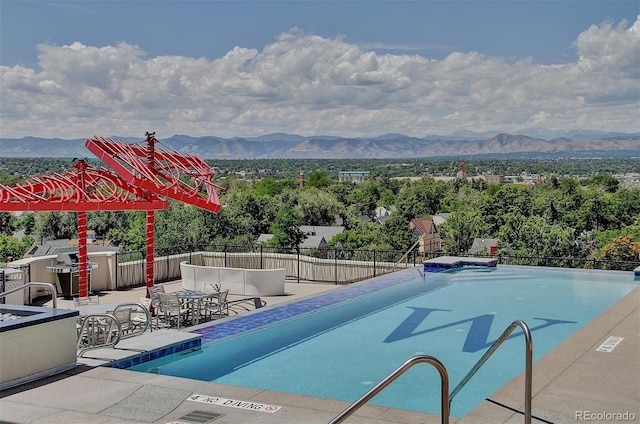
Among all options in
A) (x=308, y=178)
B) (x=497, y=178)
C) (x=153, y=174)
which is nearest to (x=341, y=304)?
(x=153, y=174)

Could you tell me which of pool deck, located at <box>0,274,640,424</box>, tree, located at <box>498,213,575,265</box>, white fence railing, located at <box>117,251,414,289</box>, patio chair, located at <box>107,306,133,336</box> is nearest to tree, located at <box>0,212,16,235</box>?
tree, located at <box>498,213,575,265</box>

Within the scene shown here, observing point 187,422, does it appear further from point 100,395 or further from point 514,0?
point 514,0

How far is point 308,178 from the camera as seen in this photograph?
164 m

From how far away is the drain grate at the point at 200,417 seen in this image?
6.28m

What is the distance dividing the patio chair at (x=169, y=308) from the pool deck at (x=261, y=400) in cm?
395

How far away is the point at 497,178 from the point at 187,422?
179 meters

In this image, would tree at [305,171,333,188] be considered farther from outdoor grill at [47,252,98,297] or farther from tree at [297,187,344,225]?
outdoor grill at [47,252,98,297]

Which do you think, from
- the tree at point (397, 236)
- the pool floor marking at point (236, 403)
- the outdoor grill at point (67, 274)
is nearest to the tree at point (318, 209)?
the tree at point (397, 236)

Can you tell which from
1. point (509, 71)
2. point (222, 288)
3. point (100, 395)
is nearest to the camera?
point (100, 395)

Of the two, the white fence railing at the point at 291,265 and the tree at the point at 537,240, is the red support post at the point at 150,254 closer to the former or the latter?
the white fence railing at the point at 291,265

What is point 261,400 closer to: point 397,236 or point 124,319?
point 124,319

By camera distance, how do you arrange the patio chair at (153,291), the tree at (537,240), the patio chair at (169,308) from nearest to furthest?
the patio chair at (169,308), the patio chair at (153,291), the tree at (537,240)
